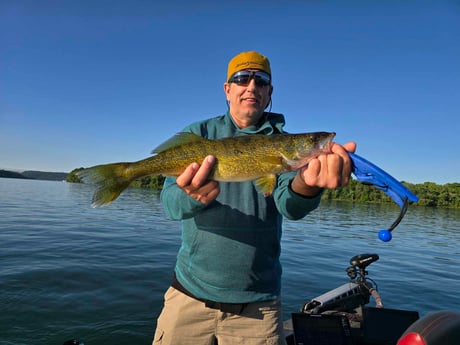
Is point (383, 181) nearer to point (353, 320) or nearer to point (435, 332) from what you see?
point (435, 332)

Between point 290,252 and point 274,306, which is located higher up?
point 274,306

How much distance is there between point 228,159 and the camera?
3.35 meters

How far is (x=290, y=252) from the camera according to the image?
17.1 meters

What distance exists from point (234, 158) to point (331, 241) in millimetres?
19648

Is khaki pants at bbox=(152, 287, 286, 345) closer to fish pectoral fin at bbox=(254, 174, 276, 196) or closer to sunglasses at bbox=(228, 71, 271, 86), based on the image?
fish pectoral fin at bbox=(254, 174, 276, 196)

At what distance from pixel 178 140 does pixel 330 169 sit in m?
1.73

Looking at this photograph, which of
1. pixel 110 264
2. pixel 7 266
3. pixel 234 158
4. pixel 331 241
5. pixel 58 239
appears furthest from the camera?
pixel 331 241

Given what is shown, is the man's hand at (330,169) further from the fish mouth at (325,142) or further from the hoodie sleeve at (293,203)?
the fish mouth at (325,142)

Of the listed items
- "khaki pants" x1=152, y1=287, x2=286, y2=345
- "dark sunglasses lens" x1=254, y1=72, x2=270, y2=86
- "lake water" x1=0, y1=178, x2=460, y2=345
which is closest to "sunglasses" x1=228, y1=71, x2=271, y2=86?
"dark sunglasses lens" x1=254, y1=72, x2=270, y2=86

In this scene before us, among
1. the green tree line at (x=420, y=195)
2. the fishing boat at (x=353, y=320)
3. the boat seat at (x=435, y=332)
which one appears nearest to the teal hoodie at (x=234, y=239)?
the boat seat at (x=435, y=332)

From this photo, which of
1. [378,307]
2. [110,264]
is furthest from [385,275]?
[110,264]

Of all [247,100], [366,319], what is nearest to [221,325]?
[247,100]

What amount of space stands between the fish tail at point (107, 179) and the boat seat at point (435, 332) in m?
3.28

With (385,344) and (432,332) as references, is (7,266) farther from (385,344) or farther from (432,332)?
(432,332)
